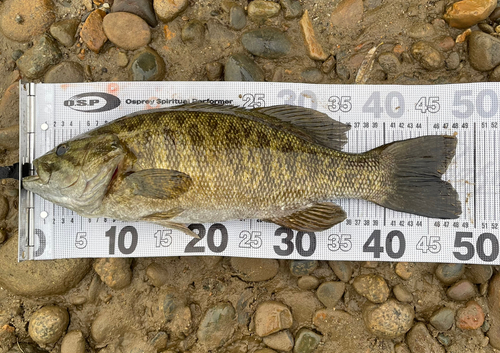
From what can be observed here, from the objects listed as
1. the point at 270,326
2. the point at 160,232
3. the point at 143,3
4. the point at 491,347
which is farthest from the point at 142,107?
the point at 491,347

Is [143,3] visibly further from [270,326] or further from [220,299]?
[270,326]

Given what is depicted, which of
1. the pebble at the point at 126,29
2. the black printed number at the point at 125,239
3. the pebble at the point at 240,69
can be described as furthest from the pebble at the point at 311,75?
the black printed number at the point at 125,239

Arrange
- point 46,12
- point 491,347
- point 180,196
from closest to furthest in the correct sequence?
point 180,196 → point 491,347 → point 46,12

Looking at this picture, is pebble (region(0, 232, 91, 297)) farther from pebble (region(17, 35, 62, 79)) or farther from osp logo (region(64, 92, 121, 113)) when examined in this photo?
pebble (region(17, 35, 62, 79))

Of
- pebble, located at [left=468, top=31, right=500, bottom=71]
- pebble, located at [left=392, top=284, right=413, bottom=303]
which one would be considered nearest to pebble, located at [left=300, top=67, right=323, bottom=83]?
pebble, located at [left=468, top=31, right=500, bottom=71]

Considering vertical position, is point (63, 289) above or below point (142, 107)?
below

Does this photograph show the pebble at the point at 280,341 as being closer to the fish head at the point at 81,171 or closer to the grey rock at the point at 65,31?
the fish head at the point at 81,171
